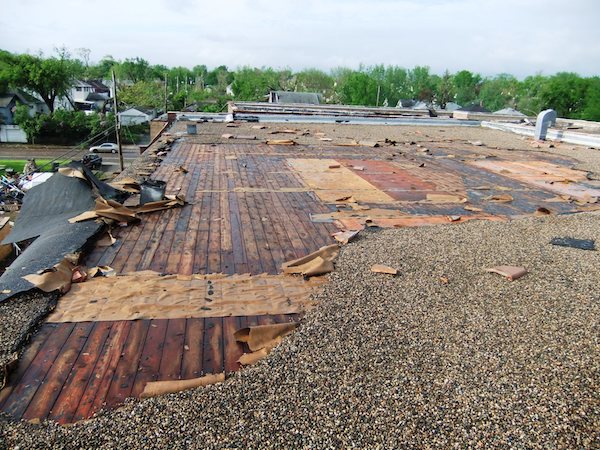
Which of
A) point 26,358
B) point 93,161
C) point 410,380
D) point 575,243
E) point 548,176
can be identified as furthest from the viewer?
point 93,161

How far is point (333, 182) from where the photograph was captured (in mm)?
8953

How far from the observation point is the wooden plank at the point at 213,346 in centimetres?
324

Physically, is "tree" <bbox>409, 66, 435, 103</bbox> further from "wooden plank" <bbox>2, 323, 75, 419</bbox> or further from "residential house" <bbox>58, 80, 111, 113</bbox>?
"wooden plank" <bbox>2, 323, 75, 419</bbox>

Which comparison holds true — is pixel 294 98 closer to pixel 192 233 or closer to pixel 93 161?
pixel 93 161

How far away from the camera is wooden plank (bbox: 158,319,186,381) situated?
314 cm

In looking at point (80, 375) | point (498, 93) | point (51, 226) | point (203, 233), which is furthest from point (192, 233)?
point (498, 93)

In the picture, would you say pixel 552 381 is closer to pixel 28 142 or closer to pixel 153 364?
pixel 153 364

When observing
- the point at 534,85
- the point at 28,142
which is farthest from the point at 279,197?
the point at 534,85

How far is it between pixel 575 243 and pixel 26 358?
18.9 feet

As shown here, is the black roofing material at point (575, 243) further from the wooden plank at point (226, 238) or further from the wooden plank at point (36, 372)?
the wooden plank at point (36, 372)

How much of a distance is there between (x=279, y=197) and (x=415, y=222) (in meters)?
2.39

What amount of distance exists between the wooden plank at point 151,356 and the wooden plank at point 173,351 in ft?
0.11

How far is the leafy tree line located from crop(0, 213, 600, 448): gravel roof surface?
2647cm

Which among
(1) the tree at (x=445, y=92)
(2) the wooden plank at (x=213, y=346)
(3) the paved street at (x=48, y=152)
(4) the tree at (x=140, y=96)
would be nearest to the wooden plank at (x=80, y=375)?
(2) the wooden plank at (x=213, y=346)
